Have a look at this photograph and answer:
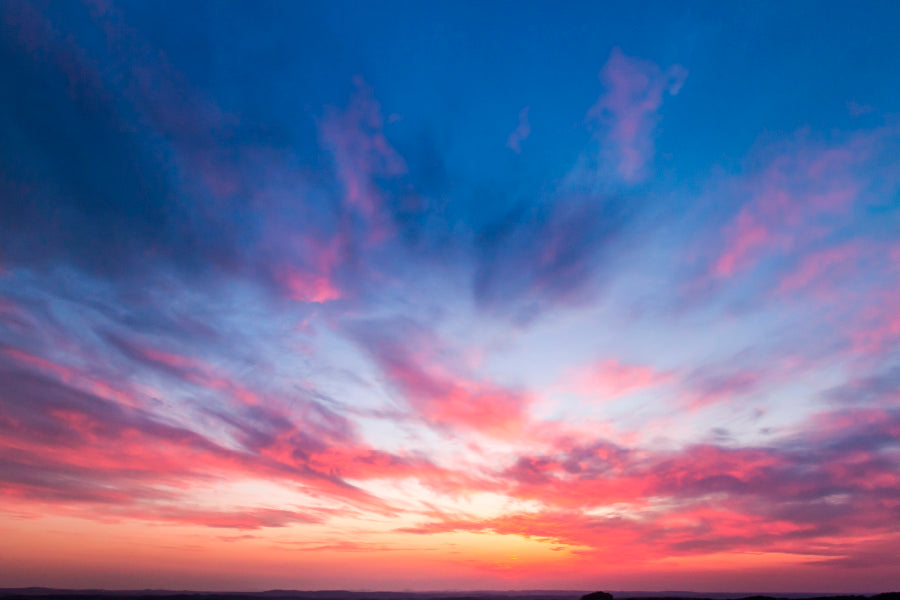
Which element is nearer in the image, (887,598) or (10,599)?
(887,598)

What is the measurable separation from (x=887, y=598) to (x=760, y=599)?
20177 mm

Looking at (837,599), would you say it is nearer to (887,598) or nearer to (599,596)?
(887,598)

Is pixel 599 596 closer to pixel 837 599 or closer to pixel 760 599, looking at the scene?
pixel 760 599

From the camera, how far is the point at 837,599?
89562 mm

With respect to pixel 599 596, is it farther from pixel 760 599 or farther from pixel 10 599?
pixel 10 599

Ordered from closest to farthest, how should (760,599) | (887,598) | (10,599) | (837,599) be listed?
(887,598) < (837,599) < (760,599) < (10,599)

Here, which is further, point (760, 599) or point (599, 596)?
point (760, 599)

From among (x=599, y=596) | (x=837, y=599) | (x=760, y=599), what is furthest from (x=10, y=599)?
(x=837, y=599)

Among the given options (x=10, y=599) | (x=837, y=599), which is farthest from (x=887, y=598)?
(x=10, y=599)

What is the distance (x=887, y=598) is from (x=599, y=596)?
42.5 metres

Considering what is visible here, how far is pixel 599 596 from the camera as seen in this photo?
90.9 metres

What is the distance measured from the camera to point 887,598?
269ft

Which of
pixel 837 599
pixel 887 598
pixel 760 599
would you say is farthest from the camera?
pixel 760 599

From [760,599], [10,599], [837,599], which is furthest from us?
[10,599]
